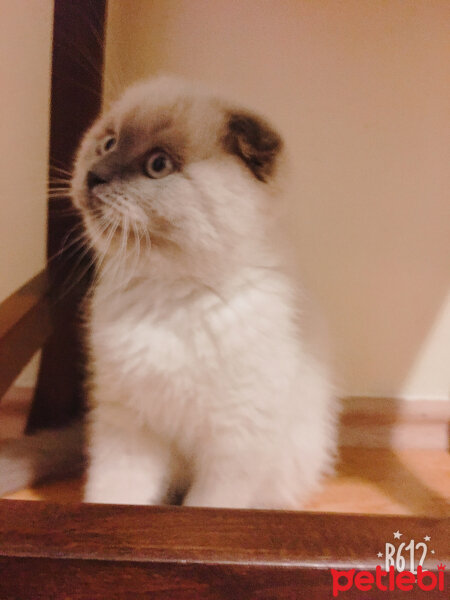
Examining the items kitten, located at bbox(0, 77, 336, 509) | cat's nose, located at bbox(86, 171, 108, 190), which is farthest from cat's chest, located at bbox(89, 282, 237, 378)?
cat's nose, located at bbox(86, 171, 108, 190)

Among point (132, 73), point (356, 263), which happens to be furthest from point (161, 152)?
point (356, 263)

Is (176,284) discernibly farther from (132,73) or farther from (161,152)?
(132,73)

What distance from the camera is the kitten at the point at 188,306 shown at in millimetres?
597

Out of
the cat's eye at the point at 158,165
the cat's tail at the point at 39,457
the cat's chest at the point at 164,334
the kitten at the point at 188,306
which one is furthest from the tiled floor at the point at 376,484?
the cat's eye at the point at 158,165

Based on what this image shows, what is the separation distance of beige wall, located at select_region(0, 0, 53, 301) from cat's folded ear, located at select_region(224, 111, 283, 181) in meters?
0.52

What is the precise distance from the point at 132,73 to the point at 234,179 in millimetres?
483

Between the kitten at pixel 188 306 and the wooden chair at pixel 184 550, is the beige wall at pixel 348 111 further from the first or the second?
the wooden chair at pixel 184 550

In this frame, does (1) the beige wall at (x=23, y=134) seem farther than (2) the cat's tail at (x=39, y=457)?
Yes

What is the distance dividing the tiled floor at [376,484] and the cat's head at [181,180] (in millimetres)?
427

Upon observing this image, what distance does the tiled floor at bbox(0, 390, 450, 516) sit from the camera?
81 centimetres

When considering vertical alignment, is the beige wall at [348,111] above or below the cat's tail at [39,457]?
above

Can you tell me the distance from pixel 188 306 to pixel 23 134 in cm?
56

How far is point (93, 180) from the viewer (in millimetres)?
604

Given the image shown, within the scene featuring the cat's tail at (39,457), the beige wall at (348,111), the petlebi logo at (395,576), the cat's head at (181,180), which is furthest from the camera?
the beige wall at (348,111)
